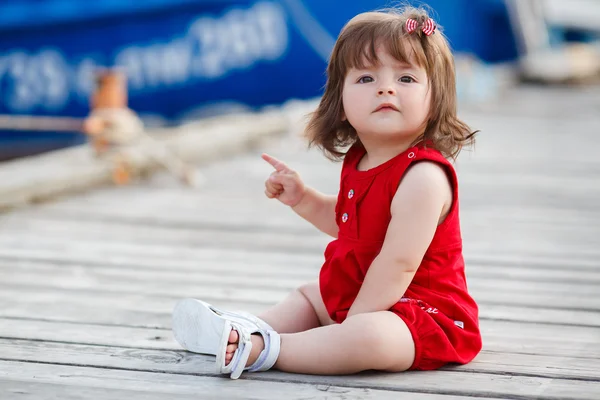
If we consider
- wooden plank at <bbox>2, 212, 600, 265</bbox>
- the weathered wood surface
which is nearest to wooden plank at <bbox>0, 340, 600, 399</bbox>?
the weathered wood surface

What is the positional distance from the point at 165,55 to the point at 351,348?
601cm

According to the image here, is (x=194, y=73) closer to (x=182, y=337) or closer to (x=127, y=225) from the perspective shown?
(x=127, y=225)

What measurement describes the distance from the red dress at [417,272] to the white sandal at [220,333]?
0.19 meters

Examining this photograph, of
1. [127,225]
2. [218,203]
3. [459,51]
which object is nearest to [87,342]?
[127,225]

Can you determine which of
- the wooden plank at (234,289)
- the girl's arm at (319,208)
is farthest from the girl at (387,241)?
the wooden plank at (234,289)

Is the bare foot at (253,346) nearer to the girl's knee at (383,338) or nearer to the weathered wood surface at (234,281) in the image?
the weathered wood surface at (234,281)

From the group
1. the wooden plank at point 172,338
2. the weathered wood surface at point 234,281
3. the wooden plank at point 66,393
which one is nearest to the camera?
the wooden plank at point 66,393

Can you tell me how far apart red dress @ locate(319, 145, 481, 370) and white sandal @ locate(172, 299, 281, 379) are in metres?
0.19

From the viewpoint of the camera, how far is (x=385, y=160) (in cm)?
184

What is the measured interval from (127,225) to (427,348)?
6.14 feet

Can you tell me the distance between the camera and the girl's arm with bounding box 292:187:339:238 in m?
2.03

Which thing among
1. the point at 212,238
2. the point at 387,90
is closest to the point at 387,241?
the point at 387,90

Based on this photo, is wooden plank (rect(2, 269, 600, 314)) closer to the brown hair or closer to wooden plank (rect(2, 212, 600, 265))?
wooden plank (rect(2, 212, 600, 265))

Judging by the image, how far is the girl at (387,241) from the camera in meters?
1.71
